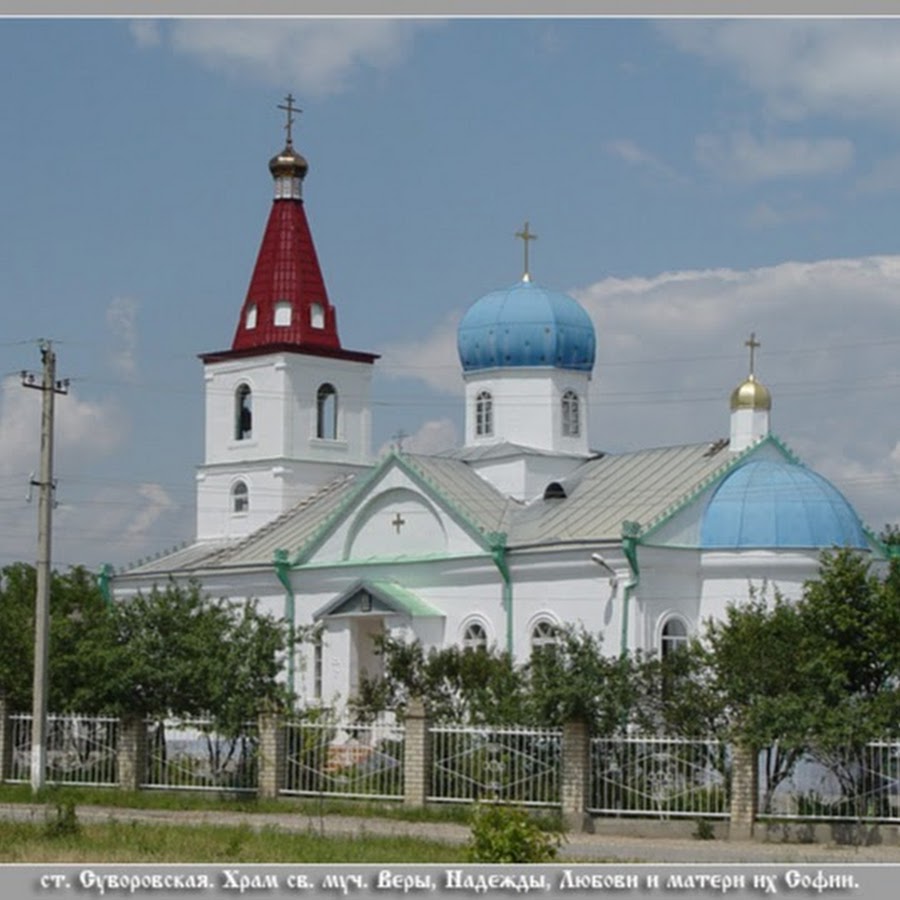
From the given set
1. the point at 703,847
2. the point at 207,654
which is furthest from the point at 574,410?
the point at 703,847

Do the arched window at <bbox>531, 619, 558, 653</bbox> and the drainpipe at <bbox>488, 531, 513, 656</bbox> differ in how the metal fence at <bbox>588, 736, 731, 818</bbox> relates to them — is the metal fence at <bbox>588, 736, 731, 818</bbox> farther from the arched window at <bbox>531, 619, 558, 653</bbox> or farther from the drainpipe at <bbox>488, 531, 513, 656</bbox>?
the drainpipe at <bbox>488, 531, 513, 656</bbox>

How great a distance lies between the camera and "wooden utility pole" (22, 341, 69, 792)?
30219 millimetres

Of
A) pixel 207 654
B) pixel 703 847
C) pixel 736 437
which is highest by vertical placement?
pixel 736 437

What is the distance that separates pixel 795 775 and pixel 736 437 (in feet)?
47.5

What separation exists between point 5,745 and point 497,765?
865 centimetres

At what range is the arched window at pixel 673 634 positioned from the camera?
38.1 metres

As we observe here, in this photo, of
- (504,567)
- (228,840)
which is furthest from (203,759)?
(504,567)

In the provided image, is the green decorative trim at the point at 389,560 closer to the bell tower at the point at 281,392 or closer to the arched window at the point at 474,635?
the arched window at the point at 474,635

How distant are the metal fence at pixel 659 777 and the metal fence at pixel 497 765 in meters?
0.67

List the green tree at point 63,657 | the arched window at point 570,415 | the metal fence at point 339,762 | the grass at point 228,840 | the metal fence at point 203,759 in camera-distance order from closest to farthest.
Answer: the grass at point 228,840, the metal fence at point 339,762, the metal fence at point 203,759, the green tree at point 63,657, the arched window at point 570,415

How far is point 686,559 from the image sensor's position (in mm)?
38688

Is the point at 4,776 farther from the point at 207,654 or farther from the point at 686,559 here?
the point at 686,559

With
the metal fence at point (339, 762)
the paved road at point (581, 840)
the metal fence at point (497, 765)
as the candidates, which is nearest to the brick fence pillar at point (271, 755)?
the metal fence at point (339, 762)
